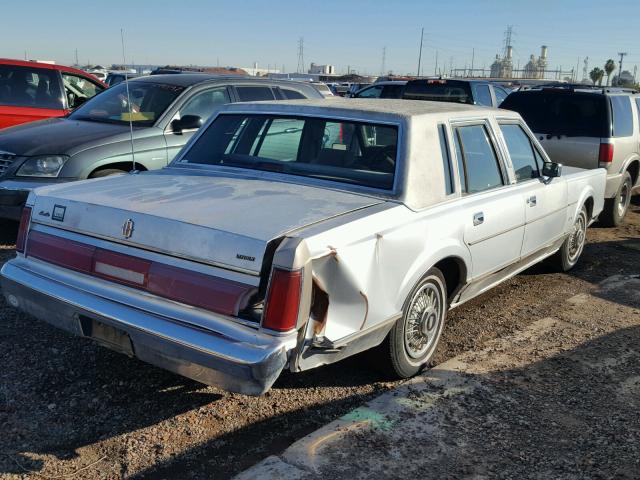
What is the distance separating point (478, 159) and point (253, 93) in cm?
387

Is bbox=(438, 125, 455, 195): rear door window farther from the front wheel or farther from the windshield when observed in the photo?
the windshield

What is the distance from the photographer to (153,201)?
3.49 metres

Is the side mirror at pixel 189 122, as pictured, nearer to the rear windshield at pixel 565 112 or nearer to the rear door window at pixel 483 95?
the rear windshield at pixel 565 112

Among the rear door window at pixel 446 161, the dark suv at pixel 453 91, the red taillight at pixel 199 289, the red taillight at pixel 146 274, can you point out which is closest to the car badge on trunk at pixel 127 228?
the red taillight at pixel 146 274

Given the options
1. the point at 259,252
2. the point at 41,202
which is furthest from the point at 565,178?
the point at 41,202

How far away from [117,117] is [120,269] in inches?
171

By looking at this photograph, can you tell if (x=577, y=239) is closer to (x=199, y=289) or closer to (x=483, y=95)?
(x=199, y=289)

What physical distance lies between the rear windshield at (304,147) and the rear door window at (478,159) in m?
0.66

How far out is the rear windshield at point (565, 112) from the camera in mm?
8344

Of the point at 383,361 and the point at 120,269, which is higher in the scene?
the point at 120,269

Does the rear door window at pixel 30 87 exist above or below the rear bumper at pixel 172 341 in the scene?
above

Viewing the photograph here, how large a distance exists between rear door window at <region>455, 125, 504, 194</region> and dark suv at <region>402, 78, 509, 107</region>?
7.76 metres

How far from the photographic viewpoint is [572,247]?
6.59 meters

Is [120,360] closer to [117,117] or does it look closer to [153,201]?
[153,201]
